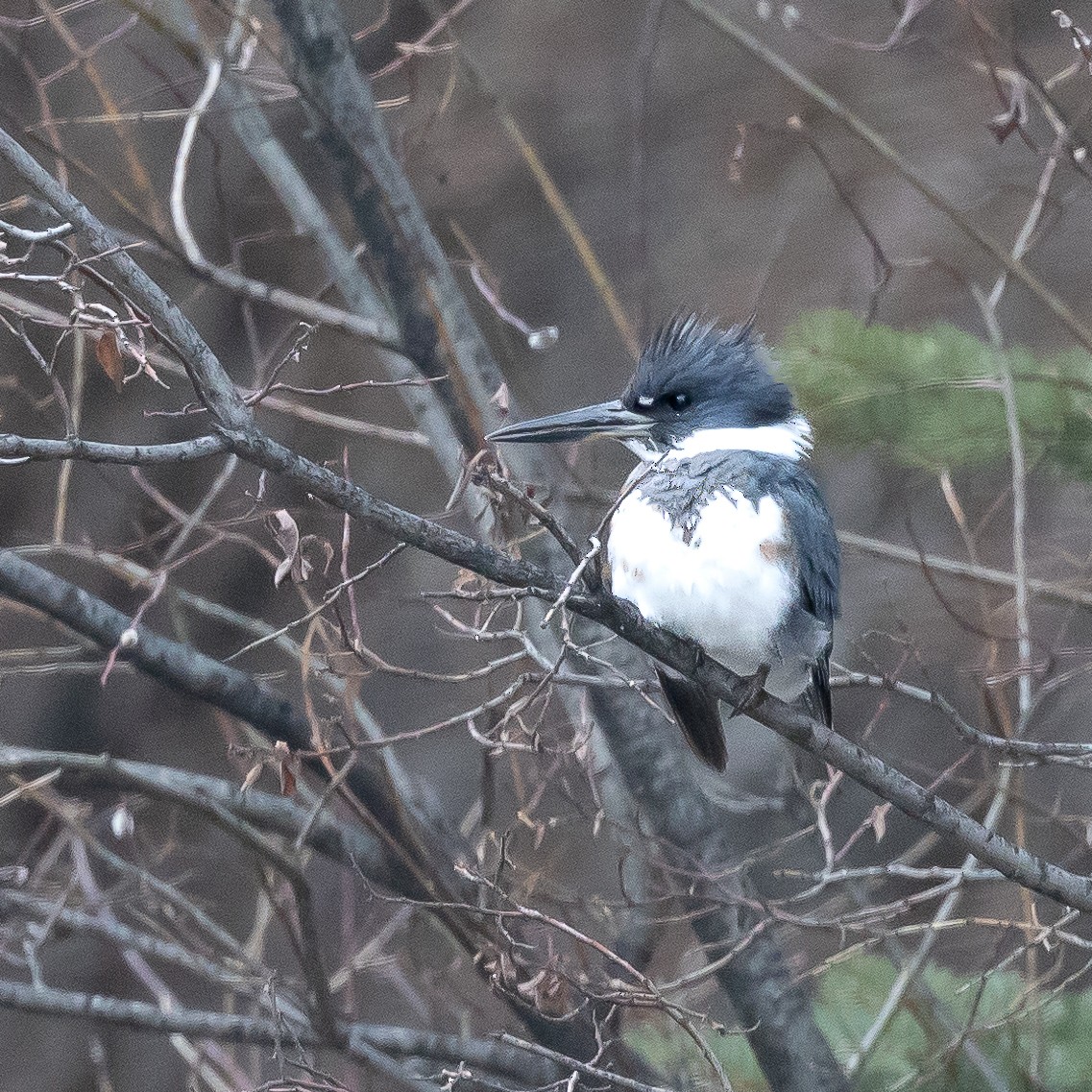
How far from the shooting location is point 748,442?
6.27 ft

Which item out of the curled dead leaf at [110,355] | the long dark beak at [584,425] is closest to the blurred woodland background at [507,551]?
the curled dead leaf at [110,355]

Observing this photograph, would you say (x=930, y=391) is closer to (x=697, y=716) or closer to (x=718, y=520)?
(x=718, y=520)

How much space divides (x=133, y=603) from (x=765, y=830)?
1.44 m

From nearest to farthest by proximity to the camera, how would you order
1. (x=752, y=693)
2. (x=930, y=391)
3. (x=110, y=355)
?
(x=110, y=355) → (x=752, y=693) → (x=930, y=391)

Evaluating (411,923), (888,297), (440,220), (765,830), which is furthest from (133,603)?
(888,297)

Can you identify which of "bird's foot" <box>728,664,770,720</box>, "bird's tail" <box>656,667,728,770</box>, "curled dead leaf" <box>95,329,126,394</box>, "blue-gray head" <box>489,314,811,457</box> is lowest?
"bird's tail" <box>656,667,728,770</box>

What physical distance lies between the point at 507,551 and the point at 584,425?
0.95 feet

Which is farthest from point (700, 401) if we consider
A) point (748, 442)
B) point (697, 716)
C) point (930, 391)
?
point (697, 716)

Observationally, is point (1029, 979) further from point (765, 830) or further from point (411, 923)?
point (765, 830)

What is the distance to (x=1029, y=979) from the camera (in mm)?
1887

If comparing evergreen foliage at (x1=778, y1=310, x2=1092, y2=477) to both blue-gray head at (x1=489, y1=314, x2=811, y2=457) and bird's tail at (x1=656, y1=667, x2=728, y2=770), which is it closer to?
blue-gray head at (x1=489, y1=314, x2=811, y2=457)

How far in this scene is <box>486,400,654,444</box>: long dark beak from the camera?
1.70 metres

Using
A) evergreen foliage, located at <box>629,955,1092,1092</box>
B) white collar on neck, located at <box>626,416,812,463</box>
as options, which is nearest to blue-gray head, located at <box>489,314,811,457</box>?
white collar on neck, located at <box>626,416,812,463</box>

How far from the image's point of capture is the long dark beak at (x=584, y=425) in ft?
5.59
